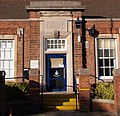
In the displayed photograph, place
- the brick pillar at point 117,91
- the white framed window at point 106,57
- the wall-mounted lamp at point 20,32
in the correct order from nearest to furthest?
the brick pillar at point 117,91, the wall-mounted lamp at point 20,32, the white framed window at point 106,57

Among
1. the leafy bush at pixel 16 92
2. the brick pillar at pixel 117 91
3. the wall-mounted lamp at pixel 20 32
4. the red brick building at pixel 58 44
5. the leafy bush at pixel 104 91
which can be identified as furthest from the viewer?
the wall-mounted lamp at pixel 20 32

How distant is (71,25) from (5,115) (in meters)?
7.35

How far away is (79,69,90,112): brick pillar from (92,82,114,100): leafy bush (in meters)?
0.82

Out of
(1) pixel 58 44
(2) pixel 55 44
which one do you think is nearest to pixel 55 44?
(2) pixel 55 44

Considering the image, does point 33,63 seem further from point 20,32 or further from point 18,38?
point 20,32

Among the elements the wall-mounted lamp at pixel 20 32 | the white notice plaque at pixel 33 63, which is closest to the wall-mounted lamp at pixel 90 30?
the white notice plaque at pixel 33 63

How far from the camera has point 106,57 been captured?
1902 cm

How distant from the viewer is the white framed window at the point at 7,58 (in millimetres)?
18938

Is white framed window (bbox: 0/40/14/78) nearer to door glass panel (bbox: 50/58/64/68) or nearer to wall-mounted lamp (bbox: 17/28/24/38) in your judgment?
wall-mounted lamp (bbox: 17/28/24/38)

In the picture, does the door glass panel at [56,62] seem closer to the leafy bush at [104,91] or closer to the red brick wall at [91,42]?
the red brick wall at [91,42]

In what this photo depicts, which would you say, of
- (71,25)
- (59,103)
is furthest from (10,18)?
(59,103)

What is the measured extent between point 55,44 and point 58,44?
0.18 m

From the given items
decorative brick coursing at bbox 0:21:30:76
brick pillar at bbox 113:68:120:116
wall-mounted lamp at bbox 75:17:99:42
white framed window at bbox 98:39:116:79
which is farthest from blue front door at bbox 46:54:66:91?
brick pillar at bbox 113:68:120:116

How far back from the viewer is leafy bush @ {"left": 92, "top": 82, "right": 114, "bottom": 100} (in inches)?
587
